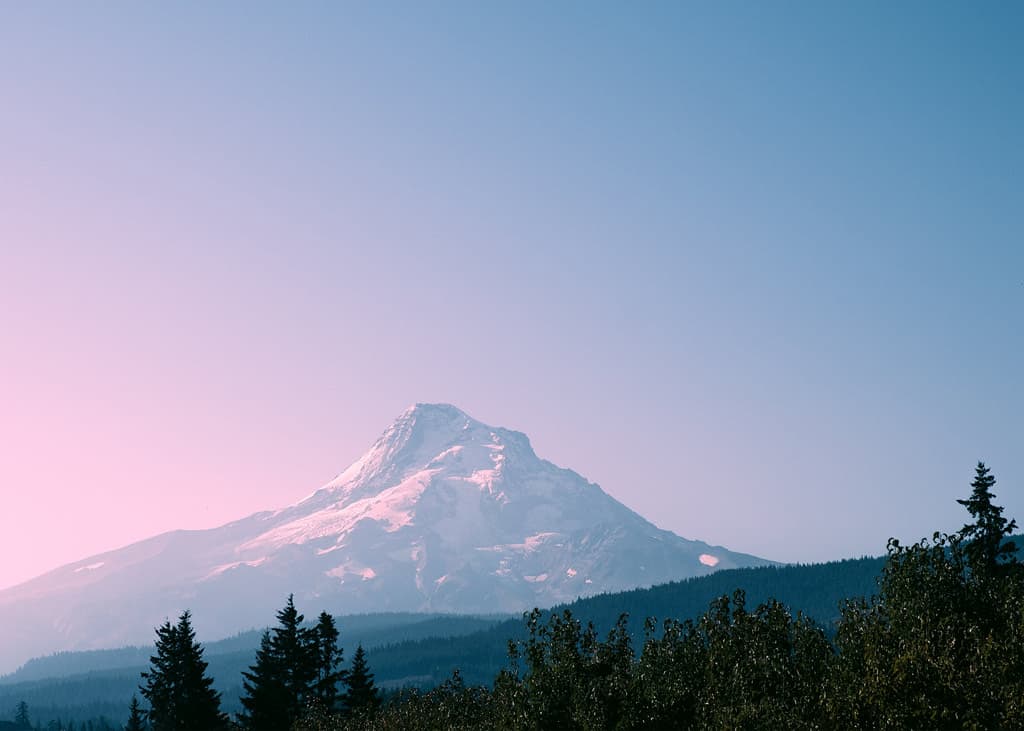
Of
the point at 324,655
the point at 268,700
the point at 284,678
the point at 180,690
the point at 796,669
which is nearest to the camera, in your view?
the point at 796,669

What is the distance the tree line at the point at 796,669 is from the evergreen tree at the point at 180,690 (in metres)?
33.8

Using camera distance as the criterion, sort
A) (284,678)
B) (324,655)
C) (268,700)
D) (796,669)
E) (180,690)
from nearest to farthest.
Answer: (796,669) → (268,700) → (180,690) → (284,678) → (324,655)

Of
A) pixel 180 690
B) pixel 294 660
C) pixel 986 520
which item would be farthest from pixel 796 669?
pixel 180 690

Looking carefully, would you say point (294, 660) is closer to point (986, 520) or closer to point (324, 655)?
point (324, 655)

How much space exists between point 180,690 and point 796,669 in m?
63.4

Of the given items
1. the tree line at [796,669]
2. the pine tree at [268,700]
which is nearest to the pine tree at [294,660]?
the pine tree at [268,700]

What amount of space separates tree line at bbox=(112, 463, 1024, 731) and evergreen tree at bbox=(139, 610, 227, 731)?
3379cm

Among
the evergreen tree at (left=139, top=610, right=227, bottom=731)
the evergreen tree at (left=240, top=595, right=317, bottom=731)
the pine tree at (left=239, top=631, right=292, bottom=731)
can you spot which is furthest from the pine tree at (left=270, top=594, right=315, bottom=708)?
the evergreen tree at (left=139, top=610, right=227, bottom=731)

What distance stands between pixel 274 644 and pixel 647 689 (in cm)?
5500

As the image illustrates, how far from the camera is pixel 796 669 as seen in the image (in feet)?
162

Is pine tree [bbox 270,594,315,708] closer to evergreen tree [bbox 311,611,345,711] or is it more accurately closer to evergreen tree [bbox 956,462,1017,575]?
evergreen tree [bbox 311,611,345,711]

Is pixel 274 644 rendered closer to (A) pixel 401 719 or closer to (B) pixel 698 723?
(A) pixel 401 719

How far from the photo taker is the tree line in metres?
40.0

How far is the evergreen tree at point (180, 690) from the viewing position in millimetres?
96062
